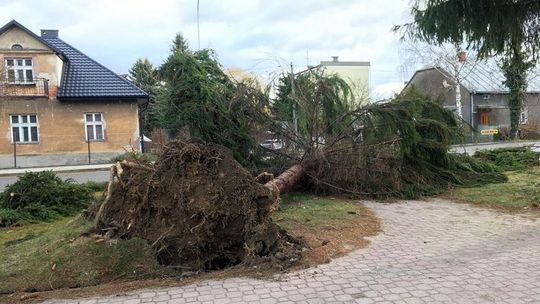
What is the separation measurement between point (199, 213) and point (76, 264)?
141 cm

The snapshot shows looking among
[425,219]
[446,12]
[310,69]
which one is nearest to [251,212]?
[425,219]

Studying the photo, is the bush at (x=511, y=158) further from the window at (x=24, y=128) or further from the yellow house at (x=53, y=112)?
the window at (x=24, y=128)

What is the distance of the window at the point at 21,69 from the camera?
2727 cm

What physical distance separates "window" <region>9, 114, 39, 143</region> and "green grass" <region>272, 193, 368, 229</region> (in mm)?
21926

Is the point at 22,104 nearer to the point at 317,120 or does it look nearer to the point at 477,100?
the point at 317,120

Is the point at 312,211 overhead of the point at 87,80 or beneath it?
beneath

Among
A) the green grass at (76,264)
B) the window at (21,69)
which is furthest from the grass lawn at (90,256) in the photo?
the window at (21,69)

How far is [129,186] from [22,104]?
24.7 metres

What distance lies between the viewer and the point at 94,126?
1118 inches

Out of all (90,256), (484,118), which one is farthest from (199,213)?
(484,118)

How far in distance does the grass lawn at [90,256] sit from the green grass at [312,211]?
0.27 ft

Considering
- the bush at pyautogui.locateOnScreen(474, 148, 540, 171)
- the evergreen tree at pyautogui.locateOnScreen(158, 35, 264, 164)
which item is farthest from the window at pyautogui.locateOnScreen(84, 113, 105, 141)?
the bush at pyautogui.locateOnScreen(474, 148, 540, 171)

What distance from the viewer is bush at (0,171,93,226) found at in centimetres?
913

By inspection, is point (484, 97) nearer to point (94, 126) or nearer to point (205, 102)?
point (94, 126)
